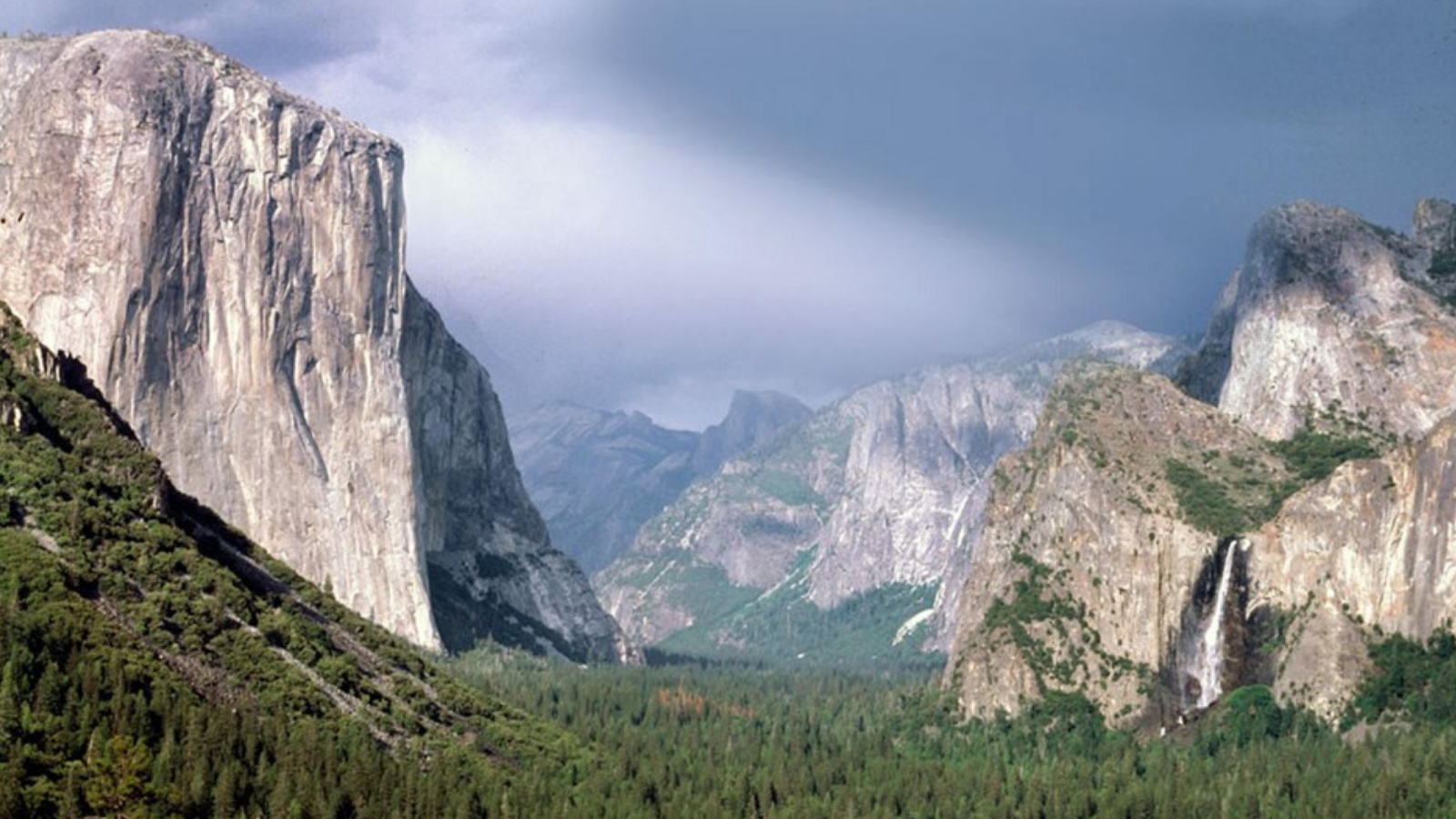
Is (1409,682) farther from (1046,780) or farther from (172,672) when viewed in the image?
(172,672)

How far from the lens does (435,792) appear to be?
126312 mm

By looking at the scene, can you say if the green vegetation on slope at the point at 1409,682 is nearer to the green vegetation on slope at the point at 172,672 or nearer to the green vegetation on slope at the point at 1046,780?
the green vegetation on slope at the point at 1046,780

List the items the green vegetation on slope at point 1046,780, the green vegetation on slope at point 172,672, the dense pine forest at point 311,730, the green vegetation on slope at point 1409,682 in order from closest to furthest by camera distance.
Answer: the green vegetation on slope at point 172,672 < the dense pine forest at point 311,730 < the green vegetation on slope at point 1046,780 < the green vegetation on slope at point 1409,682

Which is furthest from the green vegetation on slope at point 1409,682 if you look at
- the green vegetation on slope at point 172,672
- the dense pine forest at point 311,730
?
the green vegetation on slope at point 172,672

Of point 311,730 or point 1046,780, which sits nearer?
point 311,730

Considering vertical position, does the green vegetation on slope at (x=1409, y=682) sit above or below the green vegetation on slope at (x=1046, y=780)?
above

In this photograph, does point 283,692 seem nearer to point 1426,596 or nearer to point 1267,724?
point 1267,724

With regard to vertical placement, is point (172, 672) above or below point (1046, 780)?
above

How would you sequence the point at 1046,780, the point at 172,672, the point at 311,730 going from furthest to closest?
the point at 1046,780 < the point at 311,730 < the point at 172,672

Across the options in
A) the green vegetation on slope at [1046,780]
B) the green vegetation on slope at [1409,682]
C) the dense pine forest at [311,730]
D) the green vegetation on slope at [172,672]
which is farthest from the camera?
the green vegetation on slope at [1409,682]

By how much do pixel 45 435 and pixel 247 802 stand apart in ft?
147

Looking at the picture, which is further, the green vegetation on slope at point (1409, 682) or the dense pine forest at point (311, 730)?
the green vegetation on slope at point (1409, 682)

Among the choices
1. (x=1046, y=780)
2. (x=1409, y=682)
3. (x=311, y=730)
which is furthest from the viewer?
(x=1409, y=682)

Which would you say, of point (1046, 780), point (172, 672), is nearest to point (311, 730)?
point (172, 672)
